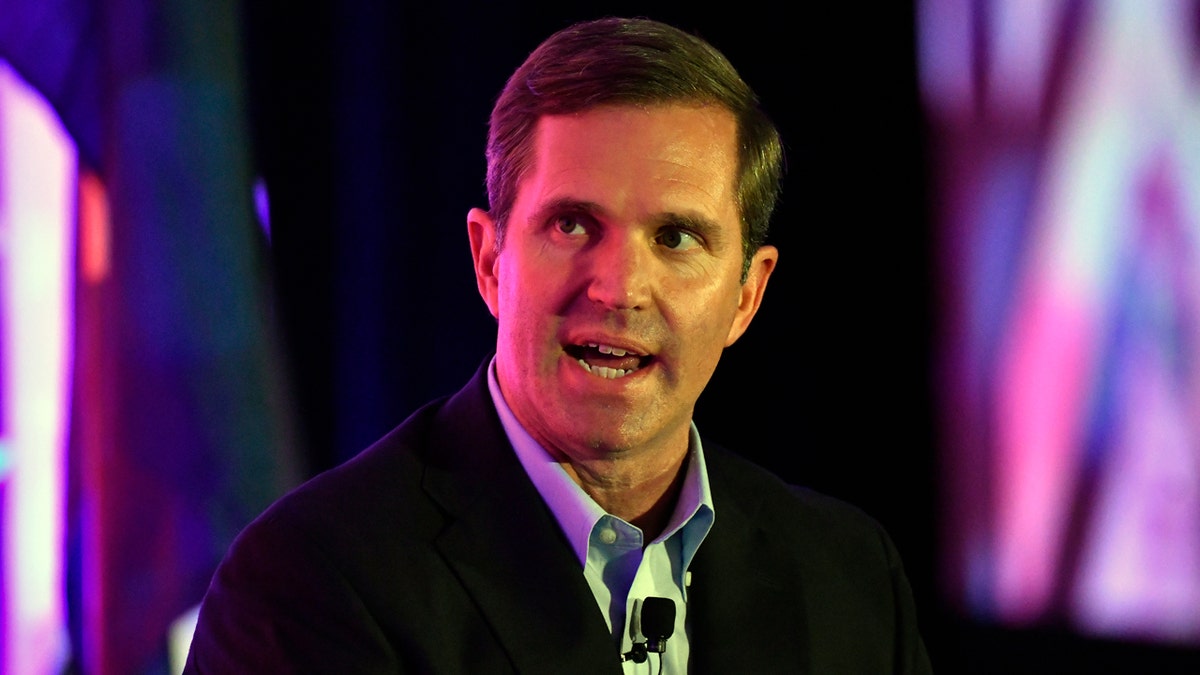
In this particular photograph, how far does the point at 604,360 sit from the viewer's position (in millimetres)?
1729

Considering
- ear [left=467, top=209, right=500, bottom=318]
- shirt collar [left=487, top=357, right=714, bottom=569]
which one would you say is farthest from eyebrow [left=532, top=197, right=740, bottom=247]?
shirt collar [left=487, top=357, right=714, bottom=569]

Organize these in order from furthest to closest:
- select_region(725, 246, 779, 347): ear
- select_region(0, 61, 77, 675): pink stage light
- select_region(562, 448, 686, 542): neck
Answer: select_region(0, 61, 77, 675): pink stage light
select_region(725, 246, 779, 347): ear
select_region(562, 448, 686, 542): neck

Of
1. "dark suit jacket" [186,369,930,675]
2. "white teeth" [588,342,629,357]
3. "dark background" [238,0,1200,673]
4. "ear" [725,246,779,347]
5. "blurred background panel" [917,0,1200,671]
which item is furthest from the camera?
"dark background" [238,0,1200,673]

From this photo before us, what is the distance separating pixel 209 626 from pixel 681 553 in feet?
2.41

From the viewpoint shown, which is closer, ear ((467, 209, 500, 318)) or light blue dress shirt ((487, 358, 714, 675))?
light blue dress shirt ((487, 358, 714, 675))

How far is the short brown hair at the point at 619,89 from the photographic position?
1.76 m

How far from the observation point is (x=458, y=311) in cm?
289

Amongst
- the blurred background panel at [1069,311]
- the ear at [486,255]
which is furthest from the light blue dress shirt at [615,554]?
the blurred background panel at [1069,311]

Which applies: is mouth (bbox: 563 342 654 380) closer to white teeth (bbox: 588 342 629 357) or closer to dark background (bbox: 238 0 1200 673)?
white teeth (bbox: 588 342 629 357)

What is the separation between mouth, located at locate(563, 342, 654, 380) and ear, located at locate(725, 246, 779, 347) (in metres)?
0.29

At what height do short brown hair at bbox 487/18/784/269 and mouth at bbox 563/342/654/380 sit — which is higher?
short brown hair at bbox 487/18/784/269

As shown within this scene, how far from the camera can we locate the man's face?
A: 5.60ft

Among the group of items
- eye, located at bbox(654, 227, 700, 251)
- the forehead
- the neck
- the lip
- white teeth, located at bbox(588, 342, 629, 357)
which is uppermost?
the forehead

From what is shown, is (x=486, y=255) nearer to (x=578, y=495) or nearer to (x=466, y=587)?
(x=578, y=495)
